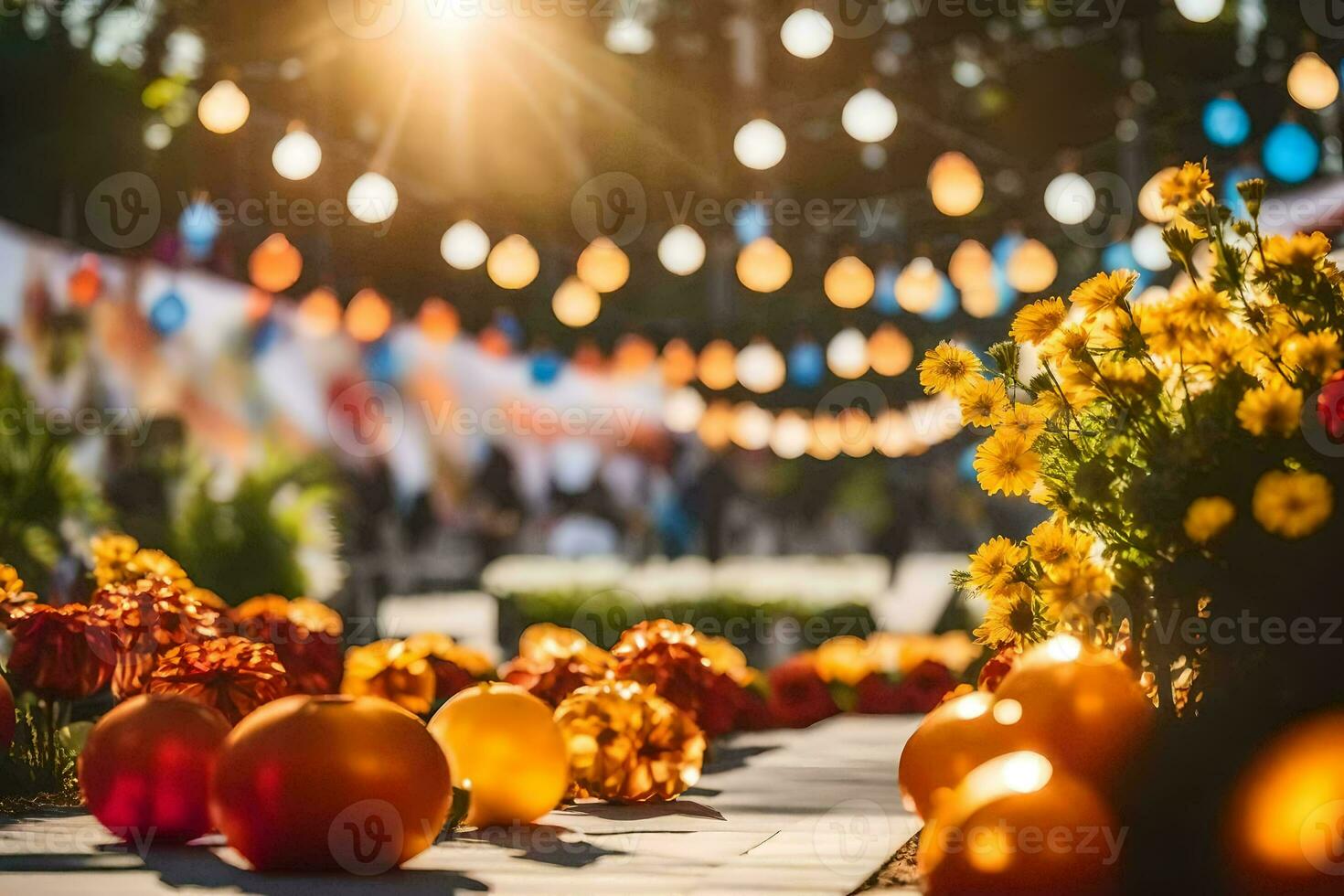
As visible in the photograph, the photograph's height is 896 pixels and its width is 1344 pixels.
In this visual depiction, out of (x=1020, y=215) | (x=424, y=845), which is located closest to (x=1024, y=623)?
(x=424, y=845)

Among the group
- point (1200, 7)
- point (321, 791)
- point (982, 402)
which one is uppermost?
point (1200, 7)

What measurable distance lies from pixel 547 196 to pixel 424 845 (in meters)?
6.03

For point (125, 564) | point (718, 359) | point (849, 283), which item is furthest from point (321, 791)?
point (718, 359)

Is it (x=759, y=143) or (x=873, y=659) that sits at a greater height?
(x=759, y=143)

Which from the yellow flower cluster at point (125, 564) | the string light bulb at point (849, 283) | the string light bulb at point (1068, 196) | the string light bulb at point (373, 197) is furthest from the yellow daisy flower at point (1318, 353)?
the string light bulb at point (849, 283)

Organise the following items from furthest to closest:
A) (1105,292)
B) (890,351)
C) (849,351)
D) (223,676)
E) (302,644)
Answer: (849,351), (890,351), (302,644), (223,676), (1105,292)

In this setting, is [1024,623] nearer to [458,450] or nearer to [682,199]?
[682,199]

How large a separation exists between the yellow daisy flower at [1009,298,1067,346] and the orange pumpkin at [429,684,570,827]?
3.92 feet

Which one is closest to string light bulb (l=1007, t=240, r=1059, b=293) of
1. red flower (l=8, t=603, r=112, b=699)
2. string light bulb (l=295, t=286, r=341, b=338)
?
string light bulb (l=295, t=286, r=341, b=338)

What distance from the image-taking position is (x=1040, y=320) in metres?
2.41

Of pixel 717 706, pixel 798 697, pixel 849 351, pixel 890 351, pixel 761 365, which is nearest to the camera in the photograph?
pixel 717 706

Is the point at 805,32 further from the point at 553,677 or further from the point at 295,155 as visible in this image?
the point at 553,677

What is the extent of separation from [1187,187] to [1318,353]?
32cm

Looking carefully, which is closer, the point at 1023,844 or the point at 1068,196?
the point at 1023,844
